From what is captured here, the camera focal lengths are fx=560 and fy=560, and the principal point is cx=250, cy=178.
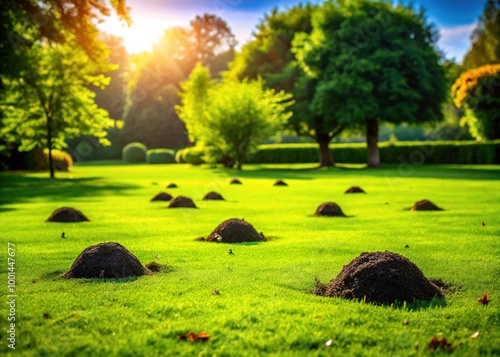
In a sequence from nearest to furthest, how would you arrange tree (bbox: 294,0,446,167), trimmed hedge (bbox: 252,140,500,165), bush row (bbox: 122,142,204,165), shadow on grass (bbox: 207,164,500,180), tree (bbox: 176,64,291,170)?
shadow on grass (bbox: 207,164,500,180)
tree (bbox: 294,0,446,167)
tree (bbox: 176,64,291,170)
trimmed hedge (bbox: 252,140,500,165)
bush row (bbox: 122,142,204,165)

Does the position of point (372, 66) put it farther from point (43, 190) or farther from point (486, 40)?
point (486, 40)

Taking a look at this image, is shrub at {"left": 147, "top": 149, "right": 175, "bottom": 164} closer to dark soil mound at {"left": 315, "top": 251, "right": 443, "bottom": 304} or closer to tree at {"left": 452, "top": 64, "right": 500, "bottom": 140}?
tree at {"left": 452, "top": 64, "right": 500, "bottom": 140}

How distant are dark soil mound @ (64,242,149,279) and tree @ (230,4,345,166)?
4128 cm

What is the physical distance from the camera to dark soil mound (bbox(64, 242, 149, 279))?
757 centimetres

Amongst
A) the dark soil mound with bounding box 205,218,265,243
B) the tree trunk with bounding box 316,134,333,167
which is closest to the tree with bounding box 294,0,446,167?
the tree trunk with bounding box 316,134,333,167

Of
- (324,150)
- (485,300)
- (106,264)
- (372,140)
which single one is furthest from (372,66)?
(485,300)

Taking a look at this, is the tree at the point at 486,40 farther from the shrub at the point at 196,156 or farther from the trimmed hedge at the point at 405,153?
the shrub at the point at 196,156

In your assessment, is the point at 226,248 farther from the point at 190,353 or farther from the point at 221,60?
the point at 221,60

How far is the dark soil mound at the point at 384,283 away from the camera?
6.47 metres

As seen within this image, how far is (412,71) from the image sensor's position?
44531 mm

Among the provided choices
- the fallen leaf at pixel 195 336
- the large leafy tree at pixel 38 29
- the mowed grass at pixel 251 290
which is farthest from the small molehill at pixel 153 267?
the large leafy tree at pixel 38 29

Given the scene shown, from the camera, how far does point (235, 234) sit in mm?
10992

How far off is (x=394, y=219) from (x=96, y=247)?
8.81m

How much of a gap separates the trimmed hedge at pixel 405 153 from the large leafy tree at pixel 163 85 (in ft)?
80.9
